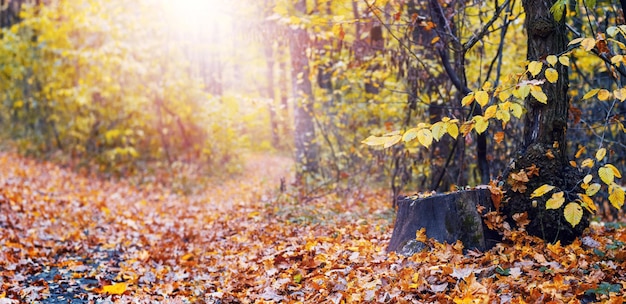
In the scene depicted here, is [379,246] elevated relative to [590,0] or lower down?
lower down

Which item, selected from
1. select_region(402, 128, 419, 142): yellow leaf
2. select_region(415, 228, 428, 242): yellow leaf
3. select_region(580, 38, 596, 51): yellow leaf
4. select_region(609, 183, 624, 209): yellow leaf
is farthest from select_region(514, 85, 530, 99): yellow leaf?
select_region(415, 228, 428, 242): yellow leaf

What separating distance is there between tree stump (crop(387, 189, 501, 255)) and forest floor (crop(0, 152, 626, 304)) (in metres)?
0.16

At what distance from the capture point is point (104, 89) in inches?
599

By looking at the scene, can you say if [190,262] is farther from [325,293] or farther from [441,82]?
[441,82]

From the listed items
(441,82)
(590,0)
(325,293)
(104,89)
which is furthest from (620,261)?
(104,89)

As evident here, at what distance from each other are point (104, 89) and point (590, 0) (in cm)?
1440

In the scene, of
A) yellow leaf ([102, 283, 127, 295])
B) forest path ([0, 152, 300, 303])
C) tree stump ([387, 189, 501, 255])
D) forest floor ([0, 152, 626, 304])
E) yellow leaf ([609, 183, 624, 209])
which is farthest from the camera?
forest path ([0, 152, 300, 303])

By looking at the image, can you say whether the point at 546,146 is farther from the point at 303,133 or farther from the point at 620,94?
the point at 303,133

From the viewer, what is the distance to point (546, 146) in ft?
15.0

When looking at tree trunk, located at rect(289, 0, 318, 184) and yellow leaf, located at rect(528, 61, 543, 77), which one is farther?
tree trunk, located at rect(289, 0, 318, 184)

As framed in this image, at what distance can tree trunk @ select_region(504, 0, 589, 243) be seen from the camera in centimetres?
448

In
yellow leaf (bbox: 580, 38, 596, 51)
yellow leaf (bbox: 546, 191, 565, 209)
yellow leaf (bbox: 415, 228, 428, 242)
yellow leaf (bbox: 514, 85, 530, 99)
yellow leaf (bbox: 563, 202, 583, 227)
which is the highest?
yellow leaf (bbox: 580, 38, 596, 51)

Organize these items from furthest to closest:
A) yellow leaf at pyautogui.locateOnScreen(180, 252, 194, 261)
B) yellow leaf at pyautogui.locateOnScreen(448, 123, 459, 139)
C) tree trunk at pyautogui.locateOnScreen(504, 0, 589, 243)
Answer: yellow leaf at pyautogui.locateOnScreen(180, 252, 194, 261) → tree trunk at pyautogui.locateOnScreen(504, 0, 589, 243) → yellow leaf at pyautogui.locateOnScreen(448, 123, 459, 139)

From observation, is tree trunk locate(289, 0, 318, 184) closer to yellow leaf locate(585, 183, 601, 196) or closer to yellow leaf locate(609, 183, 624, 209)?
yellow leaf locate(585, 183, 601, 196)
